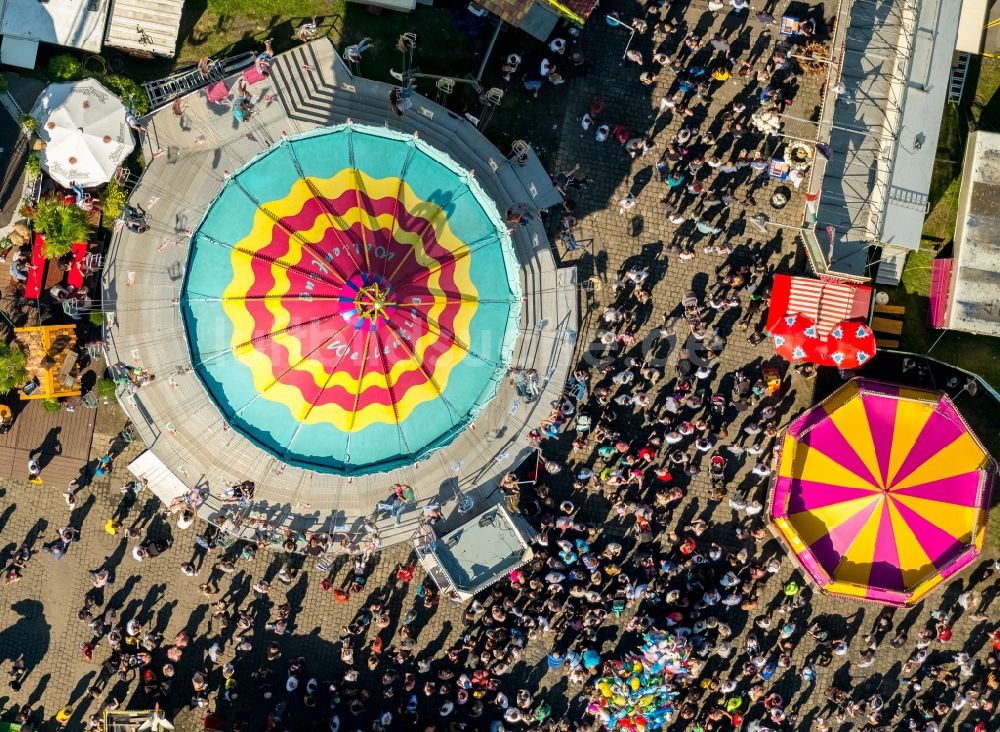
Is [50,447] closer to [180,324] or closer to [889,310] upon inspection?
[180,324]

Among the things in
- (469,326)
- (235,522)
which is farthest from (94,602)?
(469,326)

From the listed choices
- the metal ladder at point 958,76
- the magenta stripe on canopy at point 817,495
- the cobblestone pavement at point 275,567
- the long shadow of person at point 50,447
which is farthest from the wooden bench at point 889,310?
the long shadow of person at point 50,447

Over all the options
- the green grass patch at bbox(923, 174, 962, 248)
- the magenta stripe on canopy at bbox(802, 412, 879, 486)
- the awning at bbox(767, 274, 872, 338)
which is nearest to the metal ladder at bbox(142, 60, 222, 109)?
the awning at bbox(767, 274, 872, 338)

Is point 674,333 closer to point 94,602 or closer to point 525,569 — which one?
point 525,569

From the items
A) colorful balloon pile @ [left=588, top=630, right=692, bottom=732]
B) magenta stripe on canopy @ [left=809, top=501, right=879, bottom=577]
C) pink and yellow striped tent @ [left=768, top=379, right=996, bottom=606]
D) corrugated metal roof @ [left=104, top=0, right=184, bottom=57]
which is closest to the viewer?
corrugated metal roof @ [left=104, top=0, right=184, bottom=57]

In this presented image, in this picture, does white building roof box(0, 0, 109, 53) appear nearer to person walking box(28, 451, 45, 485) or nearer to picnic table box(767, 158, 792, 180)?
person walking box(28, 451, 45, 485)

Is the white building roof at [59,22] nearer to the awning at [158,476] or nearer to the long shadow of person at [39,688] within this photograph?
the awning at [158,476]
